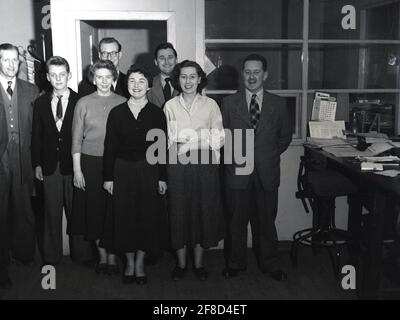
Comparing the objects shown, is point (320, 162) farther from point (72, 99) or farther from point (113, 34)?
point (113, 34)

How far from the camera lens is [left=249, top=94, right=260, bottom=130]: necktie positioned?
3369 mm

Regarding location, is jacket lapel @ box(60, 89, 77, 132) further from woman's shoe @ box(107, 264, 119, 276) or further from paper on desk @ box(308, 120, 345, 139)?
paper on desk @ box(308, 120, 345, 139)

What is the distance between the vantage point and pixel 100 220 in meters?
3.48

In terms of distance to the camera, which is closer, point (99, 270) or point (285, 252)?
point (99, 270)

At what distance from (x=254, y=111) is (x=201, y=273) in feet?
4.05

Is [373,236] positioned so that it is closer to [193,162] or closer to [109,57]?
[193,162]

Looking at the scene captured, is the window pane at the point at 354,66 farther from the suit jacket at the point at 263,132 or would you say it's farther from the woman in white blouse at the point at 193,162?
the woman in white blouse at the point at 193,162

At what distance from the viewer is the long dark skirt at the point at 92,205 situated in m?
3.37

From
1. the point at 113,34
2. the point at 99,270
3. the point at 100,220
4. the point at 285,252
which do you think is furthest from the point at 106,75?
the point at 113,34

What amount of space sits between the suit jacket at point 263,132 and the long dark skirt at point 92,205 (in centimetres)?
91

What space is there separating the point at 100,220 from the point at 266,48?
187 inches

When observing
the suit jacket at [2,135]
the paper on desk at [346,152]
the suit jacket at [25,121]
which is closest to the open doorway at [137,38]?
the suit jacket at [25,121]
